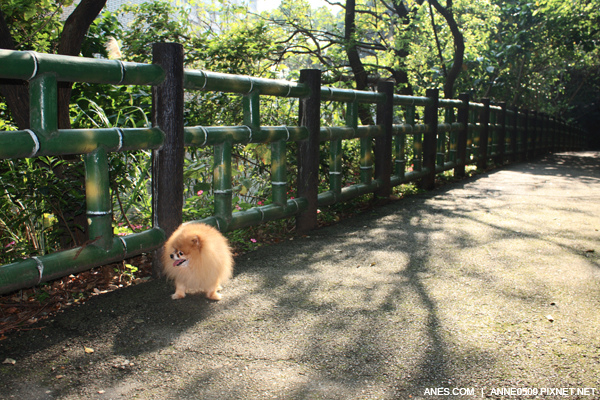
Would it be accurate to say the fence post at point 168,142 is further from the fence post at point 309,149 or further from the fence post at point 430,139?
the fence post at point 430,139

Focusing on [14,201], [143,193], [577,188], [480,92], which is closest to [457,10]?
[480,92]

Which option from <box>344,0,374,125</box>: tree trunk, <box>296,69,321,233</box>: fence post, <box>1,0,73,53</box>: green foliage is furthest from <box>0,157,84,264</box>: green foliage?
<box>344,0,374,125</box>: tree trunk

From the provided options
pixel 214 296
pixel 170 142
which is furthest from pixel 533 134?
pixel 214 296

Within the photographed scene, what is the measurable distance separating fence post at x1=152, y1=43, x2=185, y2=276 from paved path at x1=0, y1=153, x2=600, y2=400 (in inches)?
18.3

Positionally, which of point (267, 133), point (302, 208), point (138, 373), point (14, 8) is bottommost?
point (138, 373)

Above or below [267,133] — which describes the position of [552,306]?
below

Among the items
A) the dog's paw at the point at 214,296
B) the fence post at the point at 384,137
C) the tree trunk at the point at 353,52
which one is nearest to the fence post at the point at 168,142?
the dog's paw at the point at 214,296

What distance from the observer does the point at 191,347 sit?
94.8 inches

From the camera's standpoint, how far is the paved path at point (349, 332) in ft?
6.81

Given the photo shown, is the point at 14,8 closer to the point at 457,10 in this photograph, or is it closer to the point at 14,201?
the point at 14,201

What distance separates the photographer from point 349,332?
2572mm

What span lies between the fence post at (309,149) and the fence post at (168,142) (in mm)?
1605

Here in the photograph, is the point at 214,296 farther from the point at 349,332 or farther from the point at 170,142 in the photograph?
the point at 170,142

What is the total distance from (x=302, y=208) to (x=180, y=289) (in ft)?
6.20
